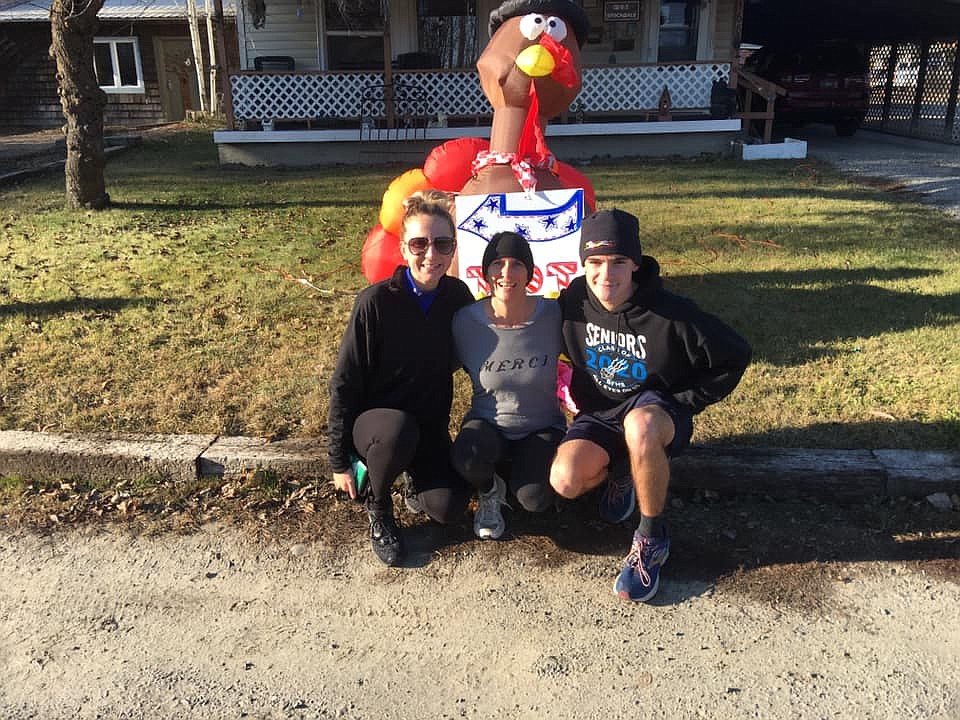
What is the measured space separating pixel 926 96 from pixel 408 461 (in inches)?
738

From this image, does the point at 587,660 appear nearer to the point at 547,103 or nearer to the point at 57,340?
the point at 547,103

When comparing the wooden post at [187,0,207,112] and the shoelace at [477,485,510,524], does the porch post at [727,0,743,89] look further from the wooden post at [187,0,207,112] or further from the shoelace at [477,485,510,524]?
the wooden post at [187,0,207,112]

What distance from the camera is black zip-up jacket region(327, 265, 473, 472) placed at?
2852 mm

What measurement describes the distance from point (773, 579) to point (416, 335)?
1.54 metres

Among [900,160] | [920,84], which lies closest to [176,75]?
[900,160]

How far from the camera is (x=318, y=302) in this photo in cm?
567

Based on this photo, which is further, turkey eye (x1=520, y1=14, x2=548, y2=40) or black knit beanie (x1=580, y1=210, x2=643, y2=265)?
turkey eye (x1=520, y1=14, x2=548, y2=40)

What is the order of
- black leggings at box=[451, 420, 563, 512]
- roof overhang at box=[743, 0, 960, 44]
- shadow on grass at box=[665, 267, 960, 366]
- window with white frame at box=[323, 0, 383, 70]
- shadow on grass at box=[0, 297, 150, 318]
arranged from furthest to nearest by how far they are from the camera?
roof overhang at box=[743, 0, 960, 44] → window with white frame at box=[323, 0, 383, 70] → shadow on grass at box=[0, 297, 150, 318] → shadow on grass at box=[665, 267, 960, 366] → black leggings at box=[451, 420, 563, 512]

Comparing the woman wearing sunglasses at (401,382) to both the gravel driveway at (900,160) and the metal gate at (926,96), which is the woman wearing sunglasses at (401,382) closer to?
the gravel driveway at (900,160)

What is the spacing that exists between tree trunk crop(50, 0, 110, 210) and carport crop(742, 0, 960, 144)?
12.8 metres

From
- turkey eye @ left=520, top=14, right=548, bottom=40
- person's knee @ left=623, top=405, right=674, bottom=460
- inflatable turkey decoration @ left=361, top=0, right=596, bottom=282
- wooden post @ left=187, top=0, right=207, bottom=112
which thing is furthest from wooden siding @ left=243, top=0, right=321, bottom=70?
person's knee @ left=623, top=405, right=674, bottom=460

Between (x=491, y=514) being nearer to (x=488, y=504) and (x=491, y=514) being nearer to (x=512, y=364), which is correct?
(x=488, y=504)

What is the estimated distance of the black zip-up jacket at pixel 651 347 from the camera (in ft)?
8.91

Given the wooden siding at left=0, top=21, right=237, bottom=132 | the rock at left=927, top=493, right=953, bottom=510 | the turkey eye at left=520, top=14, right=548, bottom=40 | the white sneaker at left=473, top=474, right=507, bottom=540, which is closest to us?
the white sneaker at left=473, top=474, right=507, bottom=540
